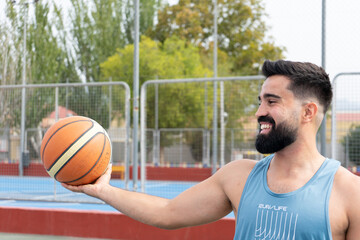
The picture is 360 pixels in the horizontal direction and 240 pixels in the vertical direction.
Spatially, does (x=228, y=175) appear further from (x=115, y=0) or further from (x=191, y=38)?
(x=115, y=0)

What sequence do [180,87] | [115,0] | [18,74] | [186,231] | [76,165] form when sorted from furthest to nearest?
[115,0] → [18,74] → [180,87] → [186,231] → [76,165]

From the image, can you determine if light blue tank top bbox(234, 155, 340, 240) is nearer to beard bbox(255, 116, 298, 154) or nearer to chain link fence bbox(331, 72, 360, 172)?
beard bbox(255, 116, 298, 154)

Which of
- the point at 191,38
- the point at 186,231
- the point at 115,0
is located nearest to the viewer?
the point at 186,231

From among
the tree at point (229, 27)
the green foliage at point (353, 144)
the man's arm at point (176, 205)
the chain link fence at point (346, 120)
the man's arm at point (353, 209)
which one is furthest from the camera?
the tree at point (229, 27)

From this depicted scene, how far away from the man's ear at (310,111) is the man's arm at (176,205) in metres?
0.50

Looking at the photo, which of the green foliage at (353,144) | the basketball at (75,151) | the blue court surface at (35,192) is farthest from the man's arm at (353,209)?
the blue court surface at (35,192)

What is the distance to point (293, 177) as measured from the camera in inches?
84.8

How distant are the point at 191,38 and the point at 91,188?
29.2 metres

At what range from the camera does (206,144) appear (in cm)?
1569

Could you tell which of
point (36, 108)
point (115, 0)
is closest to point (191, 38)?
point (115, 0)

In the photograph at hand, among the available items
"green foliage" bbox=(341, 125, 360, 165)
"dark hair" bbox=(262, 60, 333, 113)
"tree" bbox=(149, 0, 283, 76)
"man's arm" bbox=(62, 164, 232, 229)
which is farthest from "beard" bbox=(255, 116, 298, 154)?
"tree" bbox=(149, 0, 283, 76)

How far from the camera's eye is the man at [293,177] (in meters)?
1.98

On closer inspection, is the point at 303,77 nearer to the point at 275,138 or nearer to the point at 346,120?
the point at 275,138

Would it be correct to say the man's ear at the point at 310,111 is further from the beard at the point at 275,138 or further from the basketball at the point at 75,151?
the basketball at the point at 75,151
